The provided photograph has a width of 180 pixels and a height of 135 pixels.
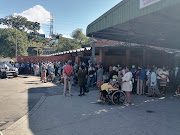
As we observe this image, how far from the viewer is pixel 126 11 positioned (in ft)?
21.7

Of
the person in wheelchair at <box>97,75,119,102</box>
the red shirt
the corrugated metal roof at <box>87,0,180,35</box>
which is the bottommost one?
the person in wheelchair at <box>97,75,119,102</box>

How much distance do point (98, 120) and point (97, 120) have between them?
3cm

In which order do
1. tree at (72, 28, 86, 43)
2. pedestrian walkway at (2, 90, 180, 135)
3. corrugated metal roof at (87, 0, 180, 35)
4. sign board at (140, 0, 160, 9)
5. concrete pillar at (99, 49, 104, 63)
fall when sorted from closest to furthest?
1. pedestrian walkway at (2, 90, 180, 135)
2. corrugated metal roof at (87, 0, 180, 35)
3. sign board at (140, 0, 160, 9)
4. concrete pillar at (99, 49, 104, 63)
5. tree at (72, 28, 86, 43)

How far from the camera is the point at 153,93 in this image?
26.4ft

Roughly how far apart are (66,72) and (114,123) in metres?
4.28

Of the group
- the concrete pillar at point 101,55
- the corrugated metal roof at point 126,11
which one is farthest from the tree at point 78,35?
the corrugated metal roof at point 126,11

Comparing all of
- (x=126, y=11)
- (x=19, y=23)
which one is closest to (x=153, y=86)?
(x=126, y=11)

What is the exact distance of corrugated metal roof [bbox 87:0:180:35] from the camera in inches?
206

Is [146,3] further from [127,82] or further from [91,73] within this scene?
[91,73]

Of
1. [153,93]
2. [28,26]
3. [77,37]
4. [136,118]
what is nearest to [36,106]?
[136,118]

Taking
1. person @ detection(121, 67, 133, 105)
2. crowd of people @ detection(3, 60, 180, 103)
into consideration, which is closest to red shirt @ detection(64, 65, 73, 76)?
crowd of people @ detection(3, 60, 180, 103)

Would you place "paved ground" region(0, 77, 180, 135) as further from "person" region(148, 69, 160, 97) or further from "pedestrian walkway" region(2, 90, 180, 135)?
"person" region(148, 69, 160, 97)

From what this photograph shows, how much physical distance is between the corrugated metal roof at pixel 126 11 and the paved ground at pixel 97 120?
3820mm

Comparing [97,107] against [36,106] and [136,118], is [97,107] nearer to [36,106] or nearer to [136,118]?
[136,118]
